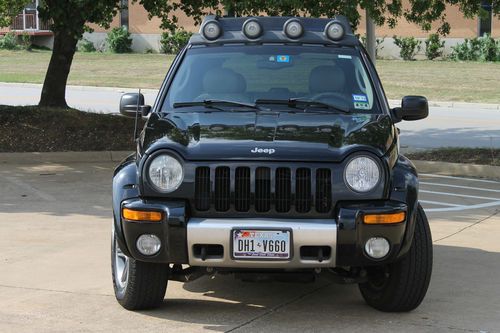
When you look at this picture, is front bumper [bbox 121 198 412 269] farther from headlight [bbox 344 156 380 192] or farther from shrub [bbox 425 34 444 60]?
shrub [bbox 425 34 444 60]

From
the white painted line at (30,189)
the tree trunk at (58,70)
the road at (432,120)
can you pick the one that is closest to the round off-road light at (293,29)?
the white painted line at (30,189)

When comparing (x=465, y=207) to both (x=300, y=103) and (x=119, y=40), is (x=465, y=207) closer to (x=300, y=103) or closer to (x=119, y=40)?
(x=300, y=103)

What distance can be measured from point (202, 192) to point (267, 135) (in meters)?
Result: 0.58

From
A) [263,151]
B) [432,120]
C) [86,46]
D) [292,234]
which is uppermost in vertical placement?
[86,46]

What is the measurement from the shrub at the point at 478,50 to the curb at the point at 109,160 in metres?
27.5

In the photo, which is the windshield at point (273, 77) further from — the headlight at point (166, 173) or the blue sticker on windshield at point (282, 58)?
the headlight at point (166, 173)

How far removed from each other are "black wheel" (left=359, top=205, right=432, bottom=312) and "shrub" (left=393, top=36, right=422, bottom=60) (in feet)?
119

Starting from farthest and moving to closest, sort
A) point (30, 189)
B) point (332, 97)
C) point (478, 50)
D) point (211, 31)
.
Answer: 1. point (478, 50)
2. point (30, 189)
3. point (211, 31)
4. point (332, 97)

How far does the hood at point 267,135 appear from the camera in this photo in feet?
18.5

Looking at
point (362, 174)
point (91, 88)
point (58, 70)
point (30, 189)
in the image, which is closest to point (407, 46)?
point (91, 88)

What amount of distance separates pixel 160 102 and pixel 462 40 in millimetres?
37287

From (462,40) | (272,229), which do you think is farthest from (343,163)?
(462,40)

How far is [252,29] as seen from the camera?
22.7ft

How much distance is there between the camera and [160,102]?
6.70 m
